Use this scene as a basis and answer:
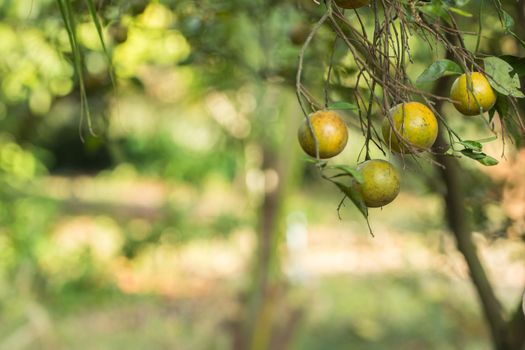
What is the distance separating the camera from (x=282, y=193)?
2852 mm

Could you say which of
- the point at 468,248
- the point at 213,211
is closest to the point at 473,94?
the point at 468,248

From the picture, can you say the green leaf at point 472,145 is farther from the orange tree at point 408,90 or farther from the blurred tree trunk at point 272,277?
the blurred tree trunk at point 272,277

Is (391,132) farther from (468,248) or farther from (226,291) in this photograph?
A: (226,291)

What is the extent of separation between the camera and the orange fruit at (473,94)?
53cm

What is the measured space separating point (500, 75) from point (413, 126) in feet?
0.28

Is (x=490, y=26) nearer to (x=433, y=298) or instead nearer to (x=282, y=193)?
(x=282, y=193)

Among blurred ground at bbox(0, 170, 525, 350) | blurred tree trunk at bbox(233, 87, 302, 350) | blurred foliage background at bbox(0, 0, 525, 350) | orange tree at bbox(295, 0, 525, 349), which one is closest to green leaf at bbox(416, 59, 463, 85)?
orange tree at bbox(295, 0, 525, 349)

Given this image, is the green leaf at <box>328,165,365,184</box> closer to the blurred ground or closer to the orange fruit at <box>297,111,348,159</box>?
the orange fruit at <box>297,111,348,159</box>

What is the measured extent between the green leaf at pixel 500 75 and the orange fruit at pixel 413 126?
2.3 inches

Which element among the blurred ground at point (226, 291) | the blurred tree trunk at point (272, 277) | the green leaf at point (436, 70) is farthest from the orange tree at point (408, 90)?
the blurred ground at point (226, 291)

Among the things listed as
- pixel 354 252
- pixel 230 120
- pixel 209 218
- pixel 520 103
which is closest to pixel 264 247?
pixel 230 120

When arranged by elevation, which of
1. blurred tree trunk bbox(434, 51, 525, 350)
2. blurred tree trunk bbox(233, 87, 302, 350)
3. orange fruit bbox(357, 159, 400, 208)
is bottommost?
blurred tree trunk bbox(233, 87, 302, 350)

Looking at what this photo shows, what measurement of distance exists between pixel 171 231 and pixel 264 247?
1.76m

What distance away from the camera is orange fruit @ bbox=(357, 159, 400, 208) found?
0.53 metres
